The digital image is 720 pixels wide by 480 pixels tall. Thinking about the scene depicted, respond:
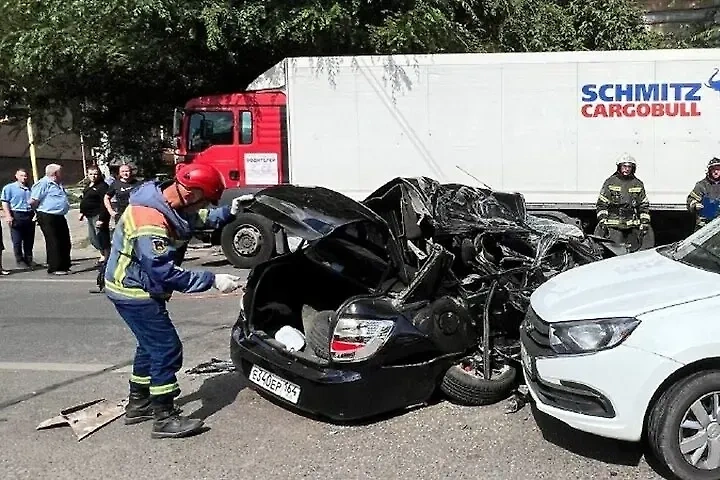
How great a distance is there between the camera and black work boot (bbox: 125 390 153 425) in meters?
4.72

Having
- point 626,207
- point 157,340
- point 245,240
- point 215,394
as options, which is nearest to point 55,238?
point 245,240

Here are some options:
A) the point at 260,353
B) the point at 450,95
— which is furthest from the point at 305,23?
the point at 260,353

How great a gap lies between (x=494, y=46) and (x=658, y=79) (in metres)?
5.91

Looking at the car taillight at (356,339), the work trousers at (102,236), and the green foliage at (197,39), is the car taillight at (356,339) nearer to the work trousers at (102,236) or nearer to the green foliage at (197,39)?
the work trousers at (102,236)

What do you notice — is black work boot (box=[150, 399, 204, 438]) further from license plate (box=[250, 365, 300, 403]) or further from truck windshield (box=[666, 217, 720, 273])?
truck windshield (box=[666, 217, 720, 273])

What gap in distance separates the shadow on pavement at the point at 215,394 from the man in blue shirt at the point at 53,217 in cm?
644

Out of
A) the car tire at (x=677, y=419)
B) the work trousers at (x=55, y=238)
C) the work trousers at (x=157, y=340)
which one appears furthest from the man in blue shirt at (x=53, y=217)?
the car tire at (x=677, y=419)

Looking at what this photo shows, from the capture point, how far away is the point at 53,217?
437 inches

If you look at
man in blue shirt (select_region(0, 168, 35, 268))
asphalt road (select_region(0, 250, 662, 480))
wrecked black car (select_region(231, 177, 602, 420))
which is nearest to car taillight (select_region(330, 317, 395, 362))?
wrecked black car (select_region(231, 177, 602, 420))

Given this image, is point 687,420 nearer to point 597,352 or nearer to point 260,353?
point 597,352

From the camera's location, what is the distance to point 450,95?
11.4 meters

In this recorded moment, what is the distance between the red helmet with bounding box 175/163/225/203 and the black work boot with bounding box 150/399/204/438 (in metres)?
1.25

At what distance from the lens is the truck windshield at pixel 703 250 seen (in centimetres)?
407

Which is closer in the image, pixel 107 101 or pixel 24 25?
pixel 24 25
